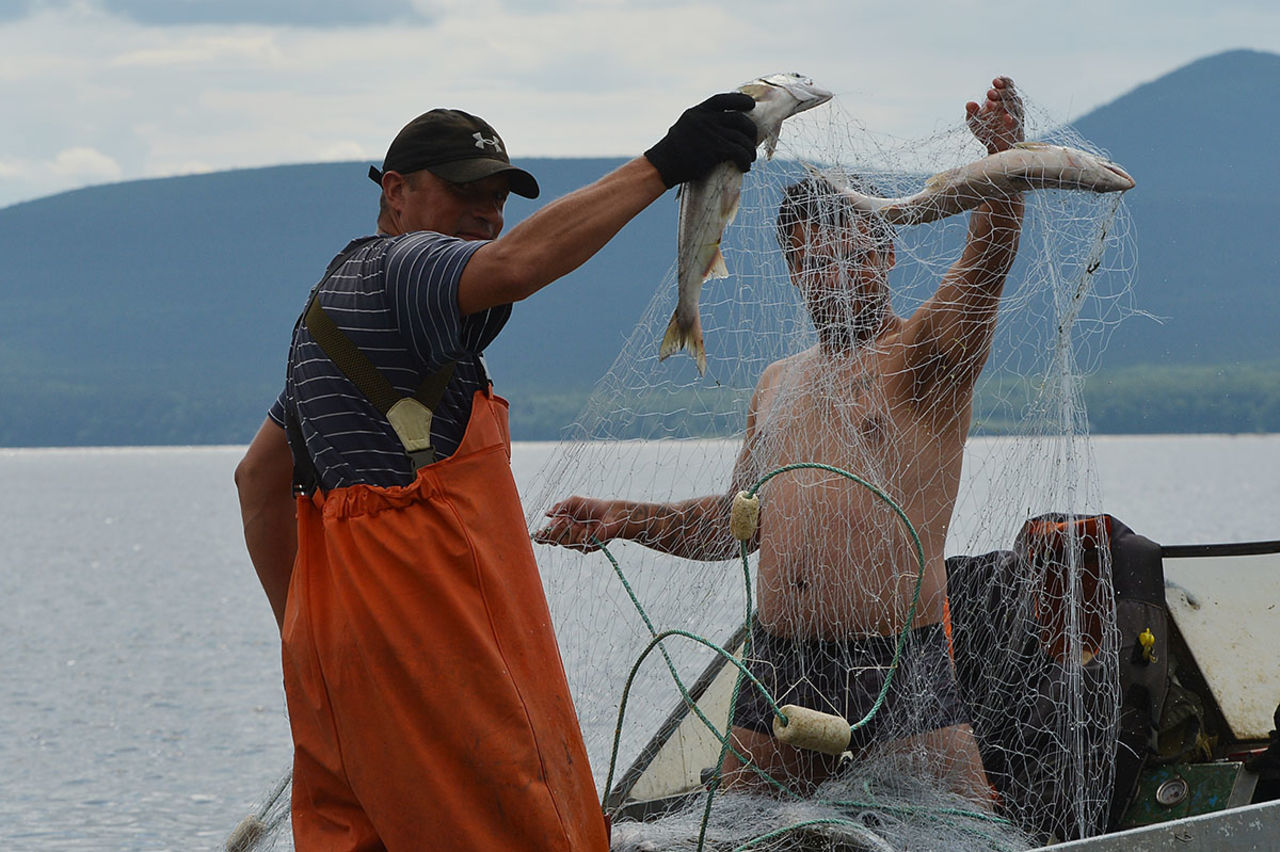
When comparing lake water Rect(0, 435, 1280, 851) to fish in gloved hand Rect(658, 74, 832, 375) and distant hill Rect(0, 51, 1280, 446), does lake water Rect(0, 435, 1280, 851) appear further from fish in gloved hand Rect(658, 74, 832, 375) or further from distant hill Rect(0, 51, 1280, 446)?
distant hill Rect(0, 51, 1280, 446)

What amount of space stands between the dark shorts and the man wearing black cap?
96 centimetres

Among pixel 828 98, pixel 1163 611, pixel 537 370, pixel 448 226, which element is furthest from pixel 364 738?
pixel 537 370

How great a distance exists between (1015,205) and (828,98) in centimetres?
68

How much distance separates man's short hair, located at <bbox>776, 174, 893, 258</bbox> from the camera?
10.8 feet

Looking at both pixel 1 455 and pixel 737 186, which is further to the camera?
pixel 1 455

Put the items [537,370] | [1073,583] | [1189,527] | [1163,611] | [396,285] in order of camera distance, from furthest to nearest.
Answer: [1189,527], [537,370], [1163,611], [1073,583], [396,285]

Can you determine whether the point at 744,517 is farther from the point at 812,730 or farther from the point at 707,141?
the point at 707,141

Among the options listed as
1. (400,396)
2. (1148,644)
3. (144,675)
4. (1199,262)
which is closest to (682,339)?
(400,396)

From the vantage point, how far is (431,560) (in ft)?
7.84

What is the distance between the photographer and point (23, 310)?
16950 centimetres

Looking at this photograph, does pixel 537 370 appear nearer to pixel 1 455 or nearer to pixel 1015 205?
pixel 1015 205

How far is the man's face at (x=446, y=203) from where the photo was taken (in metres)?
2.70

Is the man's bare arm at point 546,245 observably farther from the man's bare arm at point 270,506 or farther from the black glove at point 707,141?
the man's bare arm at point 270,506

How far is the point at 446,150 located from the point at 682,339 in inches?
24.6
